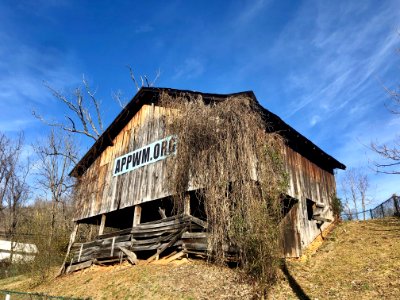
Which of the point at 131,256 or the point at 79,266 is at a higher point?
the point at 131,256

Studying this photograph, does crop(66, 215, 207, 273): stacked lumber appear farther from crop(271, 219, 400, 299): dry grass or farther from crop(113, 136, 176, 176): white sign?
crop(271, 219, 400, 299): dry grass

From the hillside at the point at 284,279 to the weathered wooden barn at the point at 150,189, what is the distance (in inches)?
43.6

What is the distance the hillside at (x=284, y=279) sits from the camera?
9.83m

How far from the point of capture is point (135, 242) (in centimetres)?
1487

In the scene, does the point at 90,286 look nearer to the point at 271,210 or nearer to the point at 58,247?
the point at 271,210

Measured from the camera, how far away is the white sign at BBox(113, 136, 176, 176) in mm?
15392

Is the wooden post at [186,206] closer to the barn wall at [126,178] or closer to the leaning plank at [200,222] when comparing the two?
the leaning plank at [200,222]

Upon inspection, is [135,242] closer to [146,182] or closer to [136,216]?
[136,216]

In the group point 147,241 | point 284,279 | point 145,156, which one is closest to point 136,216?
point 147,241

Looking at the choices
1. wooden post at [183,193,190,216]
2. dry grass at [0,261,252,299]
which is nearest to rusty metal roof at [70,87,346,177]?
wooden post at [183,193,190,216]

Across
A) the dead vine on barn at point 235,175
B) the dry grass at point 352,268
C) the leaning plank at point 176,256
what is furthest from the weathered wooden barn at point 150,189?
the dry grass at point 352,268

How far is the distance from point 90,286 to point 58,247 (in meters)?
9.13

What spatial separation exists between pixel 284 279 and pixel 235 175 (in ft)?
12.1

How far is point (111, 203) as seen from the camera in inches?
694
